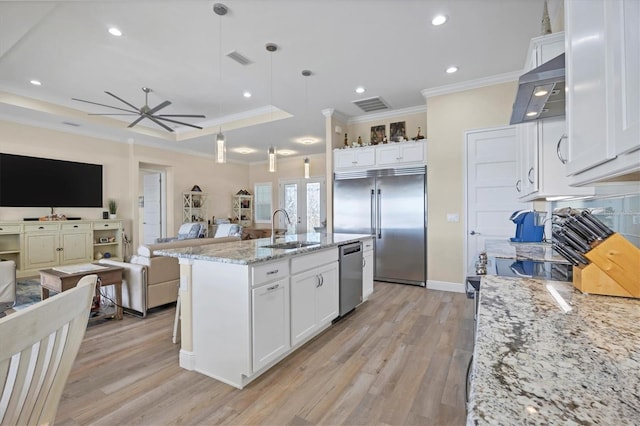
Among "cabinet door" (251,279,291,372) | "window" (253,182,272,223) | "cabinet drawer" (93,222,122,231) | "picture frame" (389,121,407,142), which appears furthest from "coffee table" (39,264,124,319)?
"window" (253,182,272,223)

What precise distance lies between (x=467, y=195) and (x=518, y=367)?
13.0ft

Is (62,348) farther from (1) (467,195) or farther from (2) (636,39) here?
(1) (467,195)

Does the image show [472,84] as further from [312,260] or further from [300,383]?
[300,383]

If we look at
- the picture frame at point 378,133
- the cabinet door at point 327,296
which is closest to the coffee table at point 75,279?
the cabinet door at point 327,296

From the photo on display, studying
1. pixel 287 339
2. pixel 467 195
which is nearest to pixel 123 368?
pixel 287 339

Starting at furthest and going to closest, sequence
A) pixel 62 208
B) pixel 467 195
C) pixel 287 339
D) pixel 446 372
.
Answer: pixel 62 208 → pixel 467 195 → pixel 287 339 → pixel 446 372

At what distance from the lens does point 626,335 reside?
0.76 meters

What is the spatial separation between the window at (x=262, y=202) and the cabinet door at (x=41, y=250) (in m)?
5.02

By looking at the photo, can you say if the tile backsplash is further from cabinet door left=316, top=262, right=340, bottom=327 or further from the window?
the window

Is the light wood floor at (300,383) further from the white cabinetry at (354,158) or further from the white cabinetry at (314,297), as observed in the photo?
the white cabinetry at (354,158)

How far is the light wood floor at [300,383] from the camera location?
1.70 m

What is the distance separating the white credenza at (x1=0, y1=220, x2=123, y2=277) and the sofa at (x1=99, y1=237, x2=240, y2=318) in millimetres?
2833

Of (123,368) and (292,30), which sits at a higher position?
(292,30)

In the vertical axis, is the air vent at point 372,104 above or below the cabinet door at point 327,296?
above
